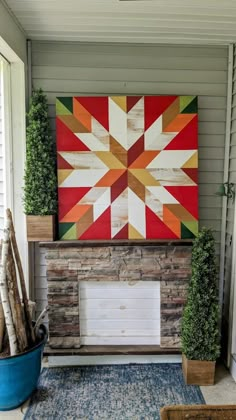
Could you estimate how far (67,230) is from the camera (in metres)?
2.73

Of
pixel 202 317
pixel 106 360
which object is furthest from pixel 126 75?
pixel 106 360

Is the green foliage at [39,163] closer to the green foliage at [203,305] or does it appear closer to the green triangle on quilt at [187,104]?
the green triangle on quilt at [187,104]

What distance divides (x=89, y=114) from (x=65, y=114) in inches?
7.3

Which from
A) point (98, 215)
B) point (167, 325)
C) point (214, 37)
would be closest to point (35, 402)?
point (167, 325)

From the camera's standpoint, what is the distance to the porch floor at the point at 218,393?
7.37 ft

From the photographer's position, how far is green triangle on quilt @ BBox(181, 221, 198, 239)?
2.74 meters

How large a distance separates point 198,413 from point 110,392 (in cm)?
141

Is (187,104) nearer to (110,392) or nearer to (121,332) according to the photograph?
(121,332)

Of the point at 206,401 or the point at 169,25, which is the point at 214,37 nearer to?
the point at 169,25

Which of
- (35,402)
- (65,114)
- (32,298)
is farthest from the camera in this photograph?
(32,298)

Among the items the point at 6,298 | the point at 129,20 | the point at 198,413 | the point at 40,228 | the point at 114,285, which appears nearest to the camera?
the point at 198,413

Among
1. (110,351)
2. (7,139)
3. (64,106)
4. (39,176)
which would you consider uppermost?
(64,106)

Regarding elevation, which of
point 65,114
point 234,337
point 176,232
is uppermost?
point 65,114

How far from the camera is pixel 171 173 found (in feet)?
8.94
